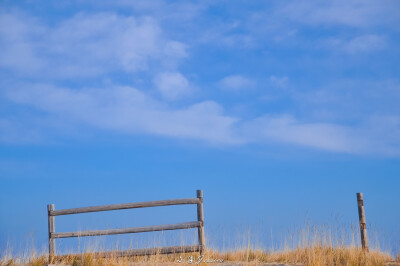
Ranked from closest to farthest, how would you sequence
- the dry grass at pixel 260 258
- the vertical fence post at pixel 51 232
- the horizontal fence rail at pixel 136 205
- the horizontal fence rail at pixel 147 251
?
the dry grass at pixel 260 258, the horizontal fence rail at pixel 147 251, the horizontal fence rail at pixel 136 205, the vertical fence post at pixel 51 232

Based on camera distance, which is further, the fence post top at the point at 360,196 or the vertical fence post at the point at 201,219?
the fence post top at the point at 360,196

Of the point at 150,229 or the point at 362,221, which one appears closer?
the point at 150,229

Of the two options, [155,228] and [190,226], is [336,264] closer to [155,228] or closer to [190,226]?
[190,226]

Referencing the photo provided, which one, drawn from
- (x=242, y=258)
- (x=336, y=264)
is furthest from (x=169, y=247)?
(x=336, y=264)

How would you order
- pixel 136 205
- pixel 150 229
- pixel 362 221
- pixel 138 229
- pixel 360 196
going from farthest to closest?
pixel 360 196 < pixel 362 221 < pixel 136 205 < pixel 138 229 < pixel 150 229

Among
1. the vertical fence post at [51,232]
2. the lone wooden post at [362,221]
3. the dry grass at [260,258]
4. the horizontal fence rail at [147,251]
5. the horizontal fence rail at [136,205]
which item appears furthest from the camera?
the vertical fence post at [51,232]

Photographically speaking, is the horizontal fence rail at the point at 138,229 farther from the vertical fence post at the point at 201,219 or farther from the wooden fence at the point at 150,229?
the vertical fence post at the point at 201,219

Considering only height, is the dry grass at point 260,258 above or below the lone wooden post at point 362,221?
below

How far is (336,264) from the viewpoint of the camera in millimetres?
11461

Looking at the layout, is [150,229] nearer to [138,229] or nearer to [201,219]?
→ [138,229]

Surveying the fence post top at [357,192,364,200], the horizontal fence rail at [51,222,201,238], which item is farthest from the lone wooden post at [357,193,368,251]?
the horizontal fence rail at [51,222,201,238]

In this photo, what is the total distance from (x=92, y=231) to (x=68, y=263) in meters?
1.03

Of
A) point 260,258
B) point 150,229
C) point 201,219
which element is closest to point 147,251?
point 150,229

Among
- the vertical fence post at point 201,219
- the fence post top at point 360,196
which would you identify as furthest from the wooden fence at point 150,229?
the fence post top at point 360,196
